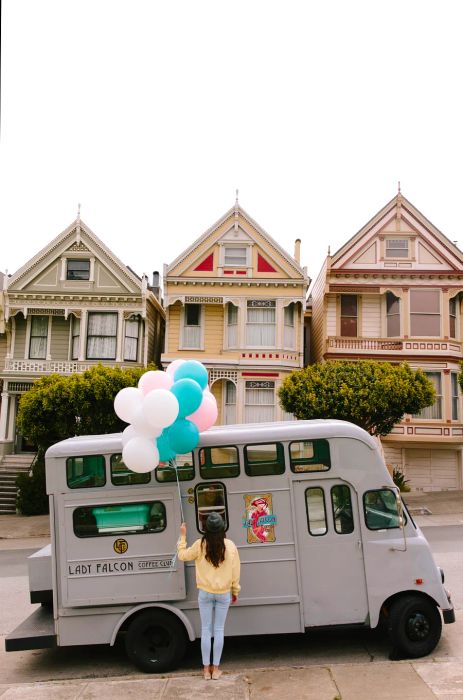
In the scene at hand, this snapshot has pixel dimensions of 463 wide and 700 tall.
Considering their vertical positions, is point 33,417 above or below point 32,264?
below

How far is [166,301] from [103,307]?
2978 millimetres

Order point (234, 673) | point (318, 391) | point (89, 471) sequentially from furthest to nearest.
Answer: point (318, 391) → point (89, 471) → point (234, 673)

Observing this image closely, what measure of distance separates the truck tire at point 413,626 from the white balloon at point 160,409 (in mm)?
3711

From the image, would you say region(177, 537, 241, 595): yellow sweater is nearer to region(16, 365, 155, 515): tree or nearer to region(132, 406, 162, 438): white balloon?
region(132, 406, 162, 438): white balloon

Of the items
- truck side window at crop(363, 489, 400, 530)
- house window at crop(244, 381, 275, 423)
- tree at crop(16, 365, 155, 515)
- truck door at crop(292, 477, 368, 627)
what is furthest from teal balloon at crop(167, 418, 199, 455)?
house window at crop(244, 381, 275, 423)

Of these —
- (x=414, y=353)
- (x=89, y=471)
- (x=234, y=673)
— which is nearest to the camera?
(x=234, y=673)

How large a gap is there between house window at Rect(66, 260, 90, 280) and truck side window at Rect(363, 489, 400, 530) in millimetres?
21180

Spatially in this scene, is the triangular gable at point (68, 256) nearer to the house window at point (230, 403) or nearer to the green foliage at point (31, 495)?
the house window at point (230, 403)

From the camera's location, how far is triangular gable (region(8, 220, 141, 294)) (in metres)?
26.3

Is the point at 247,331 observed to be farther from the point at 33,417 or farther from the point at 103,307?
the point at 33,417

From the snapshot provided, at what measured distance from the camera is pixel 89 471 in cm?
767

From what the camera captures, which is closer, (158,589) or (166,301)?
(158,589)

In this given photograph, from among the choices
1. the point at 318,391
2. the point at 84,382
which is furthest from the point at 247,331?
the point at 84,382

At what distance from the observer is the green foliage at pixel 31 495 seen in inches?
863
